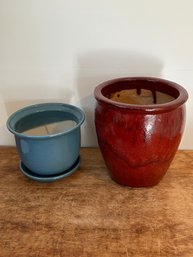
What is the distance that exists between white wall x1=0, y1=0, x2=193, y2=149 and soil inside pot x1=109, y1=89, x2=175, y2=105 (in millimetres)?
63

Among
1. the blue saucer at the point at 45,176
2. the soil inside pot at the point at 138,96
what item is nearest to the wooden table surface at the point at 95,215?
the blue saucer at the point at 45,176

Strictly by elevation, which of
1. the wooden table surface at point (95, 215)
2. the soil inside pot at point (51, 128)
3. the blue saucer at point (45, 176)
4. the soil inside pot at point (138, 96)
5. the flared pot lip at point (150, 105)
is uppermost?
the flared pot lip at point (150, 105)

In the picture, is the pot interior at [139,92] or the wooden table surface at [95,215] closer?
the wooden table surface at [95,215]

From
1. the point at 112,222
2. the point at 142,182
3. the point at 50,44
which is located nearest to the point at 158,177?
the point at 142,182

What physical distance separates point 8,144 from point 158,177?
41cm

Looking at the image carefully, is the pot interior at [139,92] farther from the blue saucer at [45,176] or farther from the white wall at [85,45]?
the blue saucer at [45,176]

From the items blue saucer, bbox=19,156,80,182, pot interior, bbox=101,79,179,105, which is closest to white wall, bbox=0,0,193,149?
pot interior, bbox=101,79,179,105

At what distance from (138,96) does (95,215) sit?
27cm

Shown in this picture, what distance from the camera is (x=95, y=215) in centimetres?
54

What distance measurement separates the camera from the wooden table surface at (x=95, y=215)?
477mm

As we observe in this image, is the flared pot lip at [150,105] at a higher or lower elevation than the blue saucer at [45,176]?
higher

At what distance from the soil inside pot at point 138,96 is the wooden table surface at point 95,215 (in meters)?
0.16

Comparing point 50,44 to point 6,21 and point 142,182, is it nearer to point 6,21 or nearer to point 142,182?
point 6,21

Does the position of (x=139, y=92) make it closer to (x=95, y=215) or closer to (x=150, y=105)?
(x=150, y=105)
